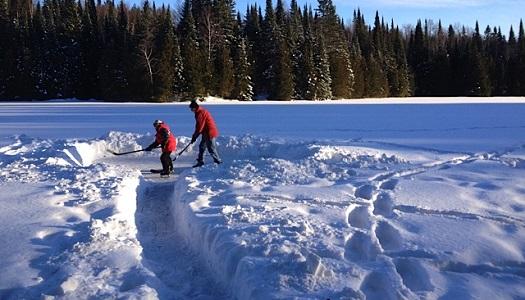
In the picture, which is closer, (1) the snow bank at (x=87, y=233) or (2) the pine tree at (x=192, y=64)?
(1) the snow bank at (x=87, y=233)

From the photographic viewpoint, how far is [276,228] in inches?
251

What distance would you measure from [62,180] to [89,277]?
15.0 feet

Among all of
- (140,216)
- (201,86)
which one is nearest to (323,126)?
(140,216)

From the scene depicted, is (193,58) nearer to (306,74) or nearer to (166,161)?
(306,74)

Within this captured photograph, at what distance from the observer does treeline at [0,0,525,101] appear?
168 feet

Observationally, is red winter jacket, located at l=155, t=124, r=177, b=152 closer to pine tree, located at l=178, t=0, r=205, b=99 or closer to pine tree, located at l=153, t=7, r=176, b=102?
pine tree, located at l=153, t=7, r=176, b=102

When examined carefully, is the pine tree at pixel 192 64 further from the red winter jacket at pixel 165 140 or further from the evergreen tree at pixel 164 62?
the red winter jacket at pixel 165 140

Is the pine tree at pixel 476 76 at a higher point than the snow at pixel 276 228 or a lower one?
higher

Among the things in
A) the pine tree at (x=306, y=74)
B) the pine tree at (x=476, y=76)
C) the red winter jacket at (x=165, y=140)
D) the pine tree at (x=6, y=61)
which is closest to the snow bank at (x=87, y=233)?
the red winter jacket at (x=165, y=140)

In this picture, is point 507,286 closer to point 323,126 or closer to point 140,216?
point 140,216

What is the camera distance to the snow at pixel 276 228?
5.09 m

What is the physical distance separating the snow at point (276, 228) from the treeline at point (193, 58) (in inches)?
1588

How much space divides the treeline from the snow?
4033 centimetres

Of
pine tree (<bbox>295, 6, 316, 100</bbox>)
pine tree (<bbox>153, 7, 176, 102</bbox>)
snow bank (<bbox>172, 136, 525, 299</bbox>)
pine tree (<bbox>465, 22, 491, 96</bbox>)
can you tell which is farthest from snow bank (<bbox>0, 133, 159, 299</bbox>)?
pine tree (<bbox>465, 22, 491, 96</bbox>)
